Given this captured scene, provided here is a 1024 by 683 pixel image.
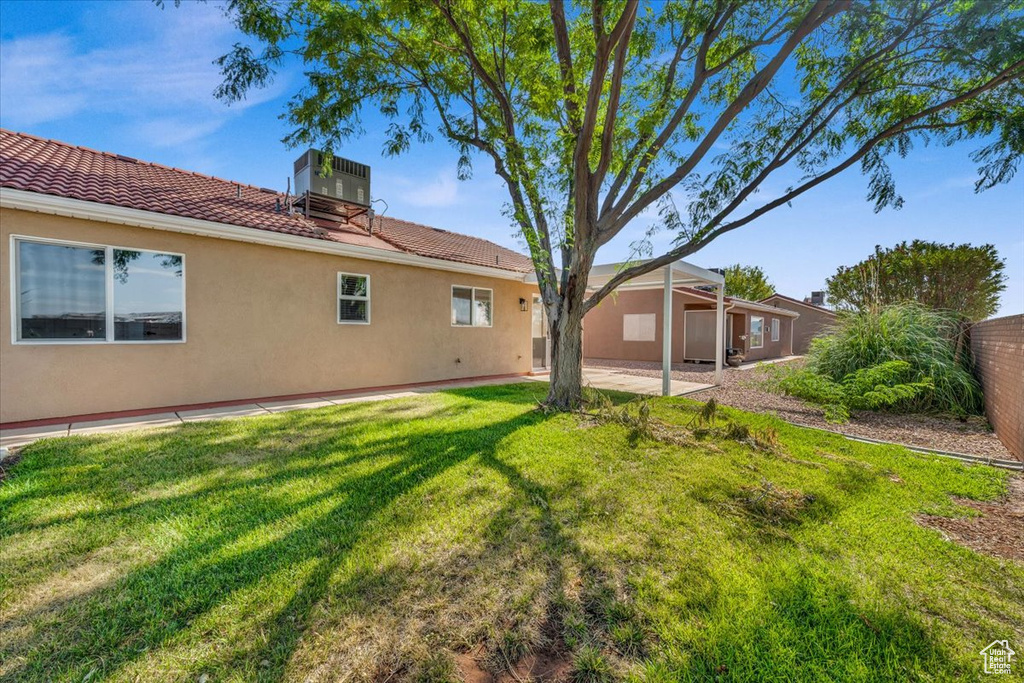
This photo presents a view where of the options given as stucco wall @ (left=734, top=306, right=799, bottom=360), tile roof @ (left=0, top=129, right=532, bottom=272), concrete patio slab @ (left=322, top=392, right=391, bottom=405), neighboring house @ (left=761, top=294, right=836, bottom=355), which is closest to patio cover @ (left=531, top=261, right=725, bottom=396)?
tile roof @ (left=0, top=129, right=532, bottom=272)

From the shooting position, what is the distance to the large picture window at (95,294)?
604 cm

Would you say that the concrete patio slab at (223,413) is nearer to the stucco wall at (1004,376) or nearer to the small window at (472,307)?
the small window at (472,307)

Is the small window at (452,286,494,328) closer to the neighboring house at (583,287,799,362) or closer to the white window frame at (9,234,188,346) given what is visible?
the white window frame at (9,234,188,346)

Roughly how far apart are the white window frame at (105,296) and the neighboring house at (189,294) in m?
0.02

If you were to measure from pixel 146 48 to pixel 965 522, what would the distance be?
1271 cm

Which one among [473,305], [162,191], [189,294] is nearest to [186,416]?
[189,294]

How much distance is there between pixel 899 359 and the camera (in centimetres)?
836

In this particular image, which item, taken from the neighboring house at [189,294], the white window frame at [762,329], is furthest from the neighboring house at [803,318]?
the neighboring house at [189,294]

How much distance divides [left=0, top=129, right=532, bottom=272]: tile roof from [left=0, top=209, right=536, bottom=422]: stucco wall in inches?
18.0

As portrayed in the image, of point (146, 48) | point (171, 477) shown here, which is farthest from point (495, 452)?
point (146, 48)

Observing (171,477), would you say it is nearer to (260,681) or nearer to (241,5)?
(260,681)

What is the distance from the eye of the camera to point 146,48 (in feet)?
23.5

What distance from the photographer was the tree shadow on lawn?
2045mm

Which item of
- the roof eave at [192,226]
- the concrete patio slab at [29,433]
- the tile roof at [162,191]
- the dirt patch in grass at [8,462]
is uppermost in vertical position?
the tile roof at [162,191]
